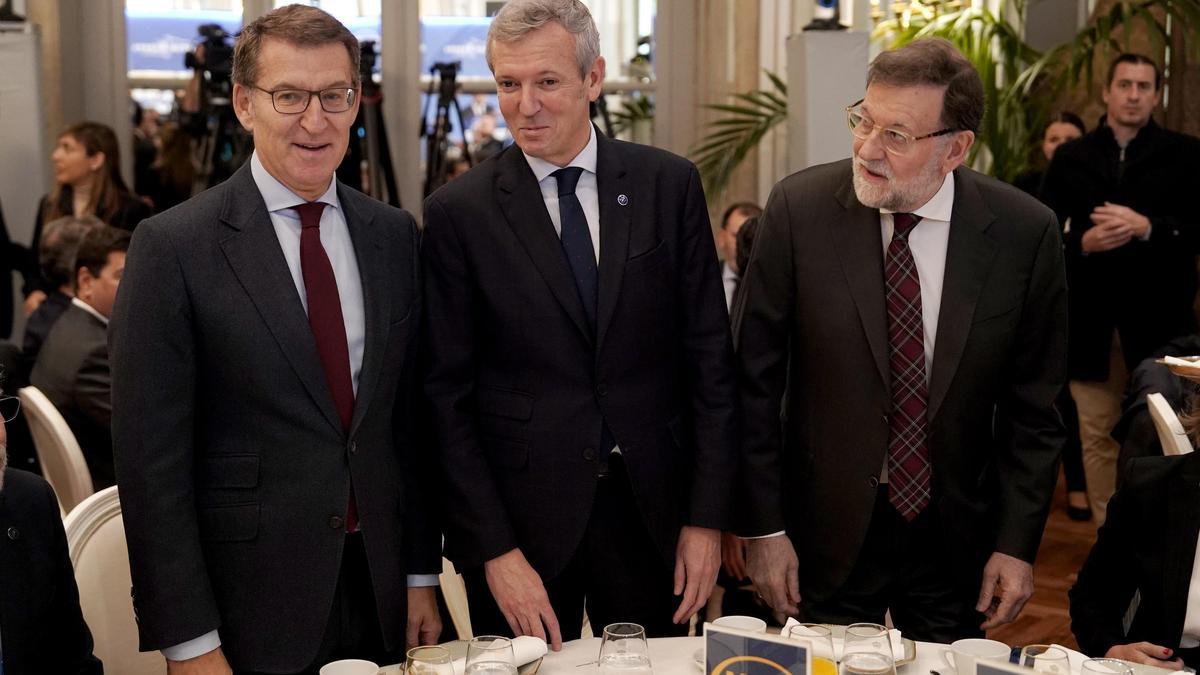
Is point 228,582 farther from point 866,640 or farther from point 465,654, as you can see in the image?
point 866,640

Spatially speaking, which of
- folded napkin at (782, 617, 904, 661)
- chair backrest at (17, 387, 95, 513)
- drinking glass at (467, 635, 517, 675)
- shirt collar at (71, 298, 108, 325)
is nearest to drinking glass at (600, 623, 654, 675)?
drinking glass at (467, 635, 517, 675)

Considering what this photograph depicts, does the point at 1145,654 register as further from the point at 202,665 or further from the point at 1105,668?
the point at 202,665

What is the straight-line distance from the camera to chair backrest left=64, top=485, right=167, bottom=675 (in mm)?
2240

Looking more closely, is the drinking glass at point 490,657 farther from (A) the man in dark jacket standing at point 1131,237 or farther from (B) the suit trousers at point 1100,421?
(B) the suit trousers at point 1100,421

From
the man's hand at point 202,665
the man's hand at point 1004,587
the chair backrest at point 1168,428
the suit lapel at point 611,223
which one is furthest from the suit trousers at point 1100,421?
the man's hand at point 202,665

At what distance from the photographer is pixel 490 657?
1.65 m

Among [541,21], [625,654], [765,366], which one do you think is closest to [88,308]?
[541,21]

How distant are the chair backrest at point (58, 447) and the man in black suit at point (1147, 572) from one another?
7.94 ft

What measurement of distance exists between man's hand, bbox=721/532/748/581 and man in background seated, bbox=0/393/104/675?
3.66ft

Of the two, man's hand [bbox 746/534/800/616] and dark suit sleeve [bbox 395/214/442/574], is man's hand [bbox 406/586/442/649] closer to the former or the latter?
dark suit sleeve [bbox 395/214/442/574]

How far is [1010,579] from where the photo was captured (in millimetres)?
2293

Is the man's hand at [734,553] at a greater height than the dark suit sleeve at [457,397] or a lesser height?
lesser

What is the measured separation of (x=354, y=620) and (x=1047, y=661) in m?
1.04

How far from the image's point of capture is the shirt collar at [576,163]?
7.41ft
